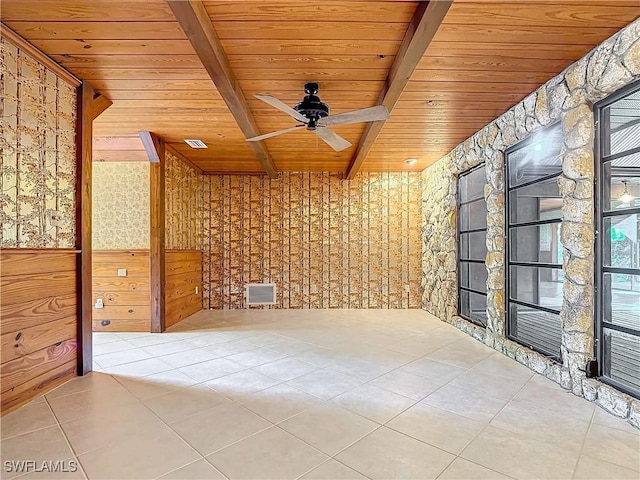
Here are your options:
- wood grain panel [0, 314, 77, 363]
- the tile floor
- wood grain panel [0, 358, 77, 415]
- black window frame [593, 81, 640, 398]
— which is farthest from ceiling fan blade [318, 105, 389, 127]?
wood grain panel [0, 358, 77, 415]

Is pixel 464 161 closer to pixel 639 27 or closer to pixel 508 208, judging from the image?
pixel 508 208

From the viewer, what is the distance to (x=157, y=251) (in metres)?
4.50

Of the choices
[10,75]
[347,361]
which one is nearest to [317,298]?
[347,361]

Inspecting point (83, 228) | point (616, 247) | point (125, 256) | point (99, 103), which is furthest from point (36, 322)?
point (616, 247)

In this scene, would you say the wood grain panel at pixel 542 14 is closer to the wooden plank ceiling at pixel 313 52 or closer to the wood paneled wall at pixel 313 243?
the wooden plank ceiling at pixel 313 52

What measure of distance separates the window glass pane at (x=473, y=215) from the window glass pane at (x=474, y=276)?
1.79ft

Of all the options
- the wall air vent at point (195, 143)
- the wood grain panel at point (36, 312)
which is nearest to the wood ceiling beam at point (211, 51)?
the wall air vent at point (195, 143)

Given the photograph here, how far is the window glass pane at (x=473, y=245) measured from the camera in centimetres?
461

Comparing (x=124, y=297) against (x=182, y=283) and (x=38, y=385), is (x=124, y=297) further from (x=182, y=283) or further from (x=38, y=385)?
(x=38, y=385)

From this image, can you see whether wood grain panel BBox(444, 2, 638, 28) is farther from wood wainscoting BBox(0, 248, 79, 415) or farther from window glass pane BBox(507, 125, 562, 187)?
wood wainscoting BBox(0, 248, 79, 415)

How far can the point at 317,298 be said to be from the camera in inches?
246

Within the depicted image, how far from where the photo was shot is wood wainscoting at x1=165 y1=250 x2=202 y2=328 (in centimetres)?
484

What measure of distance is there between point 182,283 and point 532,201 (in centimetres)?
592

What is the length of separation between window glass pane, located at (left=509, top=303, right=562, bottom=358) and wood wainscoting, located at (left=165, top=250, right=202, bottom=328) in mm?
4467
